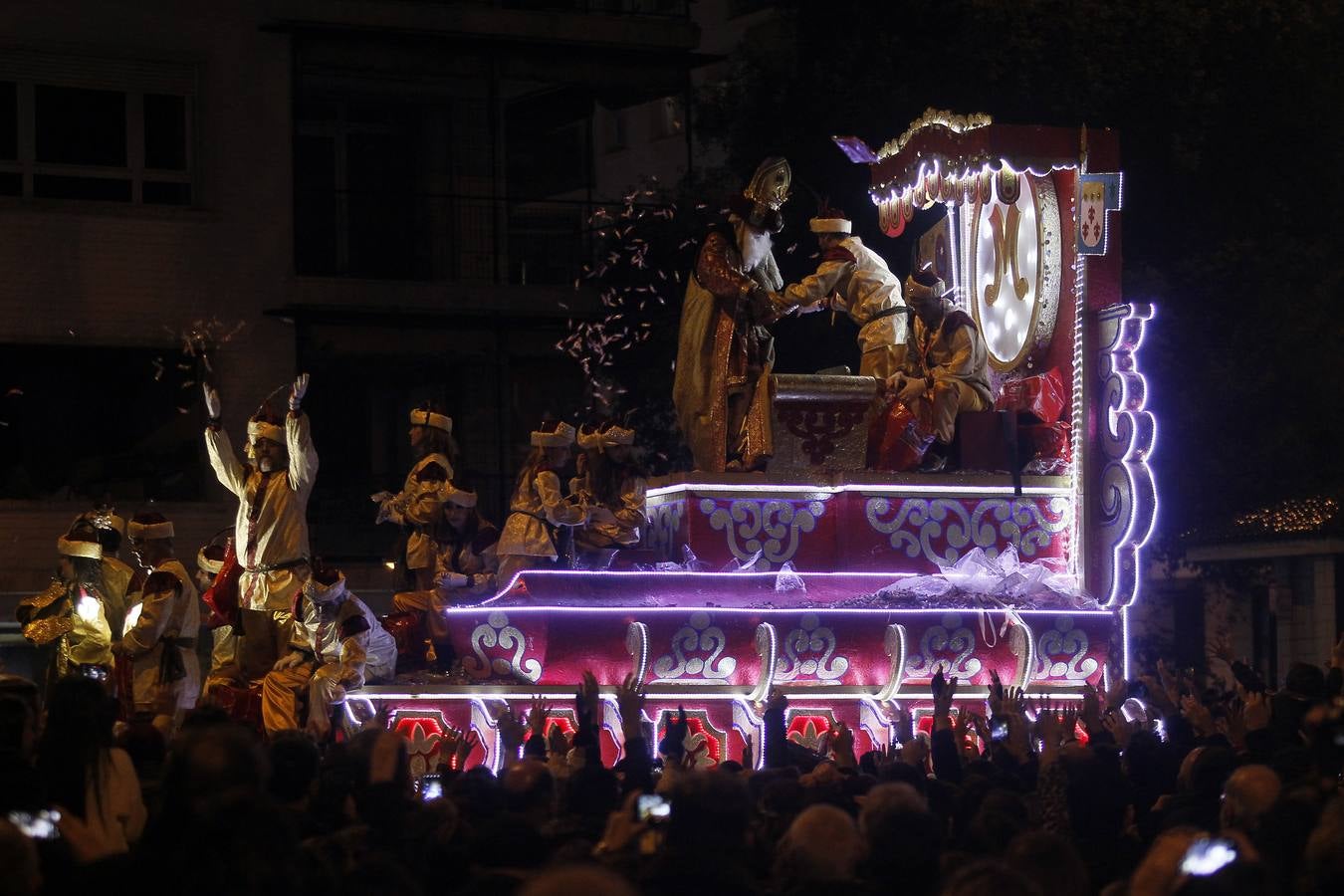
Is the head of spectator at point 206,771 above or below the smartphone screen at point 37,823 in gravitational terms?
above

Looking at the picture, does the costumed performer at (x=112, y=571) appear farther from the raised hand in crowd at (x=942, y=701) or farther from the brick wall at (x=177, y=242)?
the brick wall at (x=177, y=242)

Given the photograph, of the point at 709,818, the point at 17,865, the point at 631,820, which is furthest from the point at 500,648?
the point at 17,865

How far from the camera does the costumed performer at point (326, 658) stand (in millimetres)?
14344

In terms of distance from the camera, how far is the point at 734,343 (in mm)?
16938

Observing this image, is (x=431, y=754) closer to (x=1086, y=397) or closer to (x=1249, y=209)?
(x=1086, y=397)

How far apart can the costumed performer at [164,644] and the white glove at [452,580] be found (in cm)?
173

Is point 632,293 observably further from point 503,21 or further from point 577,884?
point 577,884

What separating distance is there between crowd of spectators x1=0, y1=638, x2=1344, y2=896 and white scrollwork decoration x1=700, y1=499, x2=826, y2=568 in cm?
568

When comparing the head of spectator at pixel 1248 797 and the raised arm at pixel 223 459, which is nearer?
the head of spectator at pixel 1248 797

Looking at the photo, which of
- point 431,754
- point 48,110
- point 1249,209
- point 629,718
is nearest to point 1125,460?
point 431,754

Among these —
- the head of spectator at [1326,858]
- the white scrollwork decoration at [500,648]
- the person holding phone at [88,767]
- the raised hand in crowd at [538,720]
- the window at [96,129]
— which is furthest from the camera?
the window at [96,129]

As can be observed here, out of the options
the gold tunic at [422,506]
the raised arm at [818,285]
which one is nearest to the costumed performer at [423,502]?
the gold tunic at [422,506]

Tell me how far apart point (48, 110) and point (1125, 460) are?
1401 centimetres

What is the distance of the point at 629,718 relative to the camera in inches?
404
